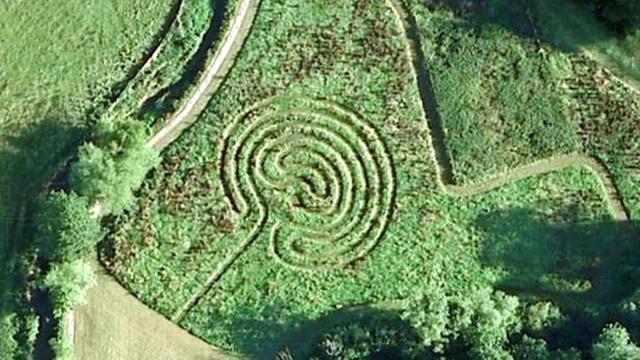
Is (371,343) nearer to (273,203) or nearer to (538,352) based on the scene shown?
(538,352)

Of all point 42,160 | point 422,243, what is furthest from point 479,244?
point 42,160

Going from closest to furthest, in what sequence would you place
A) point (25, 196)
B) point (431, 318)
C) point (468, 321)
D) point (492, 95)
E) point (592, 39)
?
1. point (431, 318)
2. point (468, 321)
3. point (25, 196)
4. point (492, 95)
5. point (592, 39)

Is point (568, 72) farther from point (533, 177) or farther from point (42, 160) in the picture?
point (42, 160)

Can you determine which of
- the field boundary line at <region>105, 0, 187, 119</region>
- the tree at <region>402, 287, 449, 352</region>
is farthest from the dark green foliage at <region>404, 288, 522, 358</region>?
the field boundary line at <region>105, 0, 187, 119</region>

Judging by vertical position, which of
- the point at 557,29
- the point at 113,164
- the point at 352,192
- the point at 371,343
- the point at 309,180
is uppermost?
the point at 113,164

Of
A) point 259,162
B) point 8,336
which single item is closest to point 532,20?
point 259,162

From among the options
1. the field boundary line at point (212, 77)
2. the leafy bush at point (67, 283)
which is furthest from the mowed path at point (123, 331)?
the field boundary line at point (212, 77)
